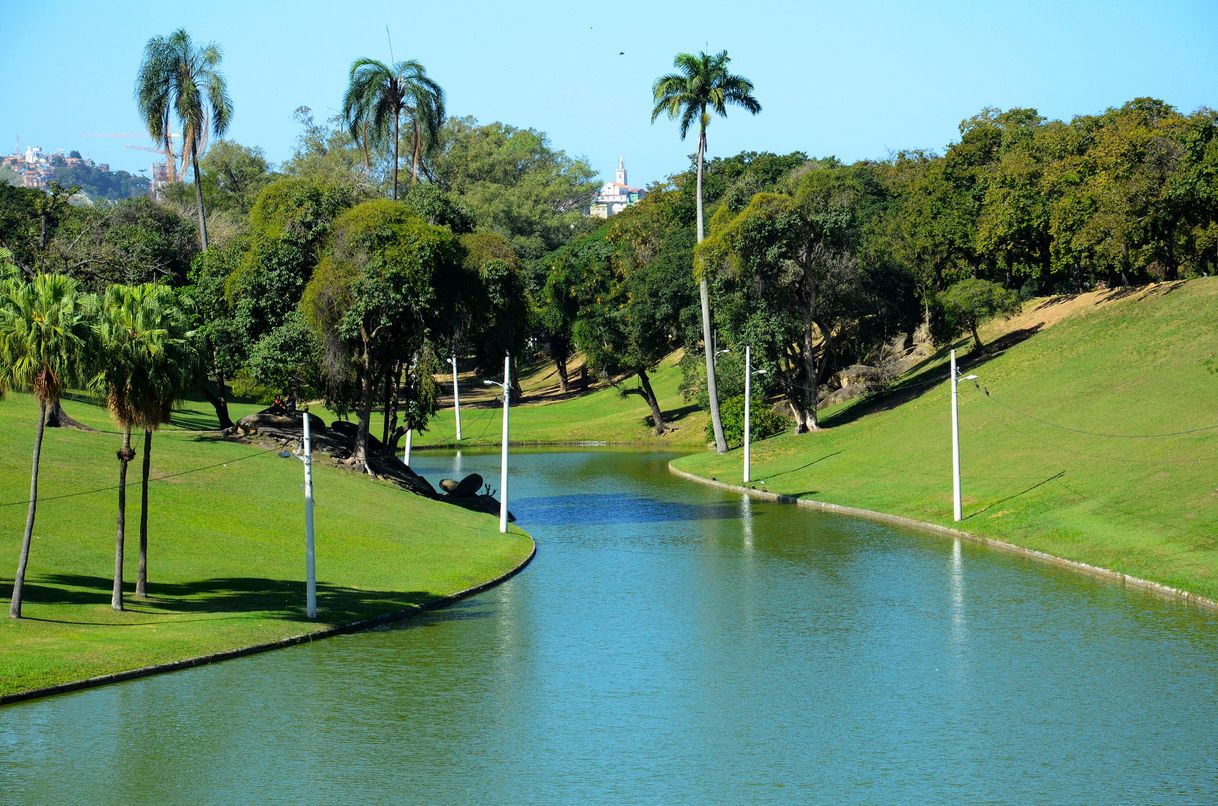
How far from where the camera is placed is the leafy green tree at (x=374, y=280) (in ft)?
193

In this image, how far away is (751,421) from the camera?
90.6 meters

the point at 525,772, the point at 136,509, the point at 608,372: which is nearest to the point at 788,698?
the point at 525,772

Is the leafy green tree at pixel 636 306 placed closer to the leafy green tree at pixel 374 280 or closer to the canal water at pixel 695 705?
the leafy green tree at pixel 374 280

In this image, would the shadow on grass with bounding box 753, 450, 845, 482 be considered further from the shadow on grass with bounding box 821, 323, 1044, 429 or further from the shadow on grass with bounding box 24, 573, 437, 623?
the shadow on grass with bounding box 24, 573, 437, 623

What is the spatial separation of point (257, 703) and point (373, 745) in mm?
4242

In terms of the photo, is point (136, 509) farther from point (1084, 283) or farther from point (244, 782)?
point (1084, 283)

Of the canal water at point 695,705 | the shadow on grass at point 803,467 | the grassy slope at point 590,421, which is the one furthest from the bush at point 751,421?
the canal water at point 695,705

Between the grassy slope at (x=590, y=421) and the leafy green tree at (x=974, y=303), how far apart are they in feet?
77.8

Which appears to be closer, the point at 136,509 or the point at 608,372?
the point at 136,509

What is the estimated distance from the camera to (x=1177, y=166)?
77.2 m

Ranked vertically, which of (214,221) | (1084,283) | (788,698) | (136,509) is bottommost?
(788,698)

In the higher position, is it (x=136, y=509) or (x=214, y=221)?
(x=214, y=221)

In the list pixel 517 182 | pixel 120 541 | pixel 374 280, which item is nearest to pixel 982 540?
pixel 374 280

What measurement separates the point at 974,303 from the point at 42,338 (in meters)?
68.4
